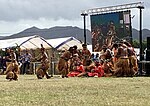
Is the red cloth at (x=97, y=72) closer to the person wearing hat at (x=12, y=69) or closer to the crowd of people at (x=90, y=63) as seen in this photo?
the crowd of people at (x=90, y=63)

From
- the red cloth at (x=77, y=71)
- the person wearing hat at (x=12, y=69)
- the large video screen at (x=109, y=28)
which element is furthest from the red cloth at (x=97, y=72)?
the large video screen at (x=109, y=28)

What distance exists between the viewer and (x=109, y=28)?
36219 mm

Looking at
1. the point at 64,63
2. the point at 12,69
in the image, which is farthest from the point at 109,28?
the point at 12,69

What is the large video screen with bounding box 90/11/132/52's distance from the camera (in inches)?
1355

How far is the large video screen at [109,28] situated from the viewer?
34406 mm

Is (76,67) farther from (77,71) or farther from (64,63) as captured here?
(64,63)

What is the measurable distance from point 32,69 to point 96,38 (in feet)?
20.6

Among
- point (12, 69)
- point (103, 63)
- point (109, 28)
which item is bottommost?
point (12, 69)

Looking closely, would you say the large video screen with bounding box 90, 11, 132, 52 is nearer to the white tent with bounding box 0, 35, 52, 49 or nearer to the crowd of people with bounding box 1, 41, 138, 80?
the white tent with bounding box 0, 35, 52, 49

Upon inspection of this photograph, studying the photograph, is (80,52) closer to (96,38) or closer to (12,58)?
(12,58)

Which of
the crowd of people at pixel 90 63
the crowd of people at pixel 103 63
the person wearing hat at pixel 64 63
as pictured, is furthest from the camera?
the crowd of people at pixel 103 63

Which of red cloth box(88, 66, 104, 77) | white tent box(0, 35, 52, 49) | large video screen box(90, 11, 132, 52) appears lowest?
red cloth box(88, 66, 104, 77)

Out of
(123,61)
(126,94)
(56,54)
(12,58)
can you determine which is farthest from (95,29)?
(126,94)

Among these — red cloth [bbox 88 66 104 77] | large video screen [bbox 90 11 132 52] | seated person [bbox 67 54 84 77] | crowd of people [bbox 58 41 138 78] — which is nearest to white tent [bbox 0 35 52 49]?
large video screen [bbox 90 11 132 52]
